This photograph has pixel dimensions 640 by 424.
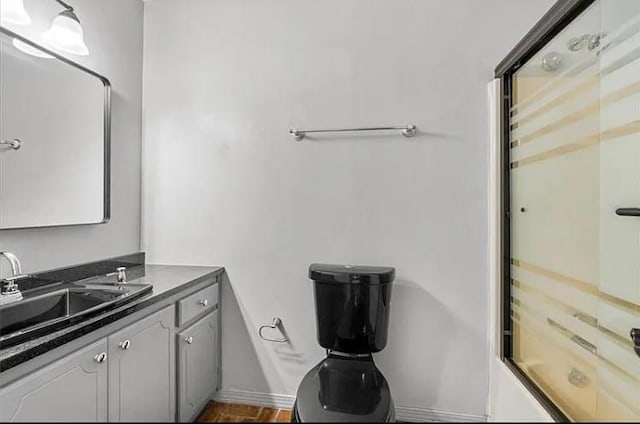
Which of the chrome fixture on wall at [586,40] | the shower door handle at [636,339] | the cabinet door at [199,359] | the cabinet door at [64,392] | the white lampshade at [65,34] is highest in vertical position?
the white lampshade at [65,34]

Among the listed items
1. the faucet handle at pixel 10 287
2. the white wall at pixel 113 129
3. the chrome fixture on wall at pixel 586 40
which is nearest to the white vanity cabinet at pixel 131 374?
the faucet handle at pixel 10 287

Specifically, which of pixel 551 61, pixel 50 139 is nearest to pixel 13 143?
pixel 50 139

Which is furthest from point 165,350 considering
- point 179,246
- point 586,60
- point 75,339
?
point 586,60

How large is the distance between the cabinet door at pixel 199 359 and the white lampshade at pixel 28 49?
3.84 feet

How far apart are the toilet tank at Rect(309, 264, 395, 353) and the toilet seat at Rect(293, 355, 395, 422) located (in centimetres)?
7

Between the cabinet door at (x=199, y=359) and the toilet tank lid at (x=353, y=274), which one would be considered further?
the toilet tank lid at (x=353, y=274)

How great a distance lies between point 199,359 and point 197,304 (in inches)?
9.8

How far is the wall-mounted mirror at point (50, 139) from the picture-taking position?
1356 mm

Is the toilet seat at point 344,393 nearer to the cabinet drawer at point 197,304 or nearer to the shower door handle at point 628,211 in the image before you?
the cabinet drawer at point 197,304

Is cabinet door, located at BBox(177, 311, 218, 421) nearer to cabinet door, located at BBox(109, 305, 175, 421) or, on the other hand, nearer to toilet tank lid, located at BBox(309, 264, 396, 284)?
cabinet door, located at BBox(109, 305, 175, 421)

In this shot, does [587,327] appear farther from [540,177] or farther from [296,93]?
[296,93]

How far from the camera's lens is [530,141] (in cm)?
167

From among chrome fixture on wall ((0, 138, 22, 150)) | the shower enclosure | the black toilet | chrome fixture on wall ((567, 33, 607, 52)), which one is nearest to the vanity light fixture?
chrome fixture on wall ((0, 138, 22, 150))

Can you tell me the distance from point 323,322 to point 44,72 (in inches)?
57.8
